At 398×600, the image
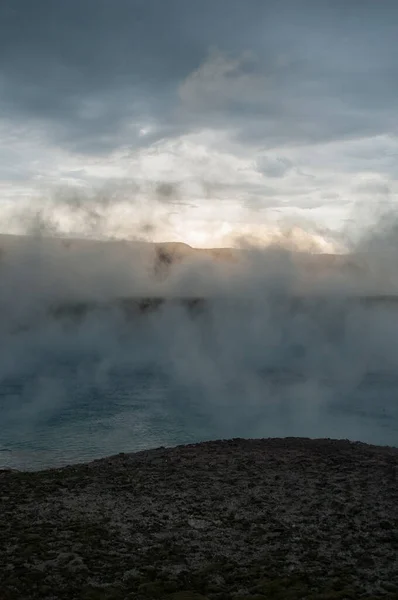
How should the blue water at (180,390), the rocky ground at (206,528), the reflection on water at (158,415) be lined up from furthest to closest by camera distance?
the blue water at (180,390) < the reflection on water at (158,415) < the rocky ground at (206,528)

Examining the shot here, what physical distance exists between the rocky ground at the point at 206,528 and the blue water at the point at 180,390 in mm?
11502

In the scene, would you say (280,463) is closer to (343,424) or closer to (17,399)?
(343,424)

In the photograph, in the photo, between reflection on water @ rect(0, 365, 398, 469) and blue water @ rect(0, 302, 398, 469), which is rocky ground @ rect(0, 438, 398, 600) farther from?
blue water @ rect(0, 302, 398, 469)

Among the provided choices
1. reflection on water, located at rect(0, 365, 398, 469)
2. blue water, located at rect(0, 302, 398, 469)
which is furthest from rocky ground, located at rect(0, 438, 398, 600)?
blue water, located at rect(0, 302, 398, 469)

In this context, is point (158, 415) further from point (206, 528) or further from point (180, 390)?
point (206, 528)

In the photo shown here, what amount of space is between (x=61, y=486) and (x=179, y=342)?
65.4m

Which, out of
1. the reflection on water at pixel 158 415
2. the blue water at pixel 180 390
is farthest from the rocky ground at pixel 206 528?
the blue water at pixel 180 390

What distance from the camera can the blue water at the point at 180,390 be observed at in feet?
112

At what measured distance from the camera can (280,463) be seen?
62.1ft

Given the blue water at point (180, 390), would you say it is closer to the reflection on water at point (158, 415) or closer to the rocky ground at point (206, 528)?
the reflection on water at point (158, 415)

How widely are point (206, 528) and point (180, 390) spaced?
37.4m

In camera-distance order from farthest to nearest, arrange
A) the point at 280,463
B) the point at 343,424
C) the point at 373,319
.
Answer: the point at 373,319 < the point at 343,424 < the point at 280,463

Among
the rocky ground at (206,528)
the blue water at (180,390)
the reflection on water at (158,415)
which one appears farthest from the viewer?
the blue water at (180,390)

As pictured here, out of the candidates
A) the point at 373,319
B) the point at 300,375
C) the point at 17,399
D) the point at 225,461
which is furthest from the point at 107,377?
the point at 373,319
